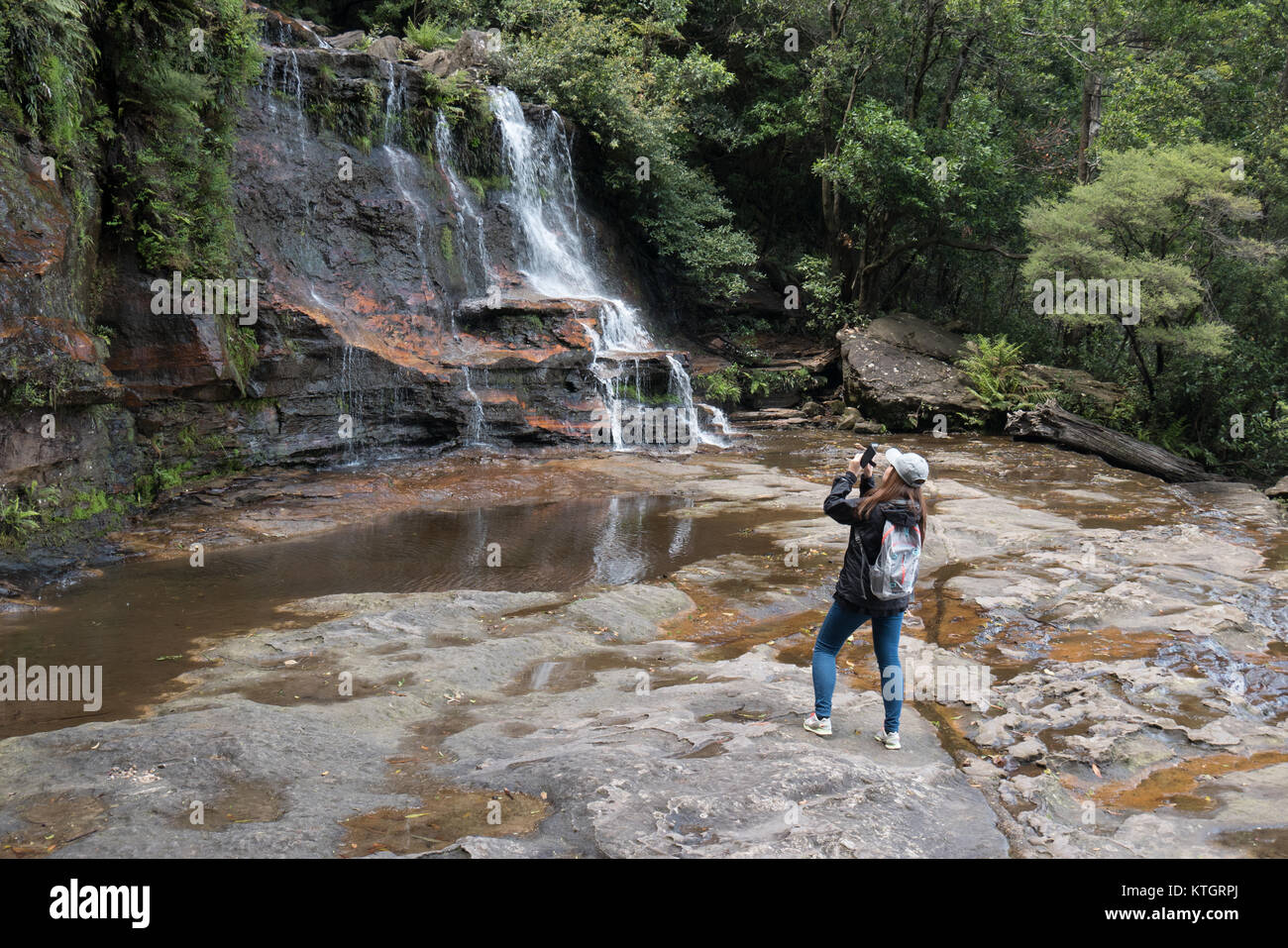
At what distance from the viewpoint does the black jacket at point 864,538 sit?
15.2ft

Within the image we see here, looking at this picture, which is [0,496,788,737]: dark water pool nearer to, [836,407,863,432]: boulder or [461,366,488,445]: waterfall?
[461,366,488,445]: waterfall

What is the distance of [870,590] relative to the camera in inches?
183

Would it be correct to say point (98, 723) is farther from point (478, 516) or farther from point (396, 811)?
point (478, 516)

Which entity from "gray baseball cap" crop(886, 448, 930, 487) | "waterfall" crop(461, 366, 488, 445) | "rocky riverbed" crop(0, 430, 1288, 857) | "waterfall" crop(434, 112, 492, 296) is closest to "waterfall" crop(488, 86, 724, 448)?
"waterfall" crop(434, 112, 492, 296)

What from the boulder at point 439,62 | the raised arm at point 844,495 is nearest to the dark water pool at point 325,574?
the raised arm at point 844,495

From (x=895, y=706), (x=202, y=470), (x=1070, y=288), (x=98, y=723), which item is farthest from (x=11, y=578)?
(x=1070, y=288)

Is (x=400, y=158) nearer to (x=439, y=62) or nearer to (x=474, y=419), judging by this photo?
(x=439, y=62)

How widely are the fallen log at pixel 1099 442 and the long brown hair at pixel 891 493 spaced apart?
12.2m

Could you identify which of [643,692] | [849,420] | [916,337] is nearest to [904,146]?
[916,337]

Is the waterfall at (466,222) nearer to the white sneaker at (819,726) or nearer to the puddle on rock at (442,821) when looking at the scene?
the white sneaker at (819,726)

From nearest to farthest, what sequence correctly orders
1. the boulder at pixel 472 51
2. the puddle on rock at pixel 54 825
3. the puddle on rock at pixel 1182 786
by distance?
the puddle on rock at pixel 54 825 → the puddle on rock at pixel 1182 786 → the boulder at pixel 472 51

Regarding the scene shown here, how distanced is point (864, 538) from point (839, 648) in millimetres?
654

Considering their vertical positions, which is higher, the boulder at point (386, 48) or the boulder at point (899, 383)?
the boulder at point (386, 48)

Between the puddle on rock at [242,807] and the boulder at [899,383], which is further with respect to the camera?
the boulder at [899,383]
